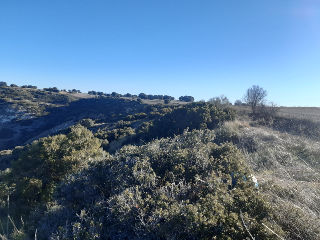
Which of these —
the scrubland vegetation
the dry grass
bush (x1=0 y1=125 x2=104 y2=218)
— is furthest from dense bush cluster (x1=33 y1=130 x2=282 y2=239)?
bush (x1=0 y1=125 x2=104 y2=218)

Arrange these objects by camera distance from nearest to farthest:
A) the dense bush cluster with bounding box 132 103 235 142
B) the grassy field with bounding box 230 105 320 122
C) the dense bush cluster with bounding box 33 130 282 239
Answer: the dense bush cluster with bounding box 33 130 282 239 → the dense bush cluster with bounding box 132 103 235 142 → the grassy field with bounding box 230 105 320 122

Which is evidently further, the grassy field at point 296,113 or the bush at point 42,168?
the grassy field at point 296,113

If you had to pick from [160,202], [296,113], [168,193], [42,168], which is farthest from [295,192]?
[296,113]

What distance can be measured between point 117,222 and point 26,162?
7.16 metres

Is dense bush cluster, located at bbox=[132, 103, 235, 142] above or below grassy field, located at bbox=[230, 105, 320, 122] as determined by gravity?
below

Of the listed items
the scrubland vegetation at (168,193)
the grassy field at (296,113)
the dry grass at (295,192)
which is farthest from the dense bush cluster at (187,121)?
the dry grass at (295,192)

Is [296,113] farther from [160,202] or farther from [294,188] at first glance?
[160,202]

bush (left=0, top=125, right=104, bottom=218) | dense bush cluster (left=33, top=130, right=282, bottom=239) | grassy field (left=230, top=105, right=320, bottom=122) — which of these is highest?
grassy field (left=230, top=105, right=320, bottom=122)

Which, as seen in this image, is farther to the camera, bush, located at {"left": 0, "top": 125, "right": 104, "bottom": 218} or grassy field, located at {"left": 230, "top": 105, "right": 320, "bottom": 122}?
grassy field, located at {"left": 230, "top": 105, "right": 320, "bottom": 122}

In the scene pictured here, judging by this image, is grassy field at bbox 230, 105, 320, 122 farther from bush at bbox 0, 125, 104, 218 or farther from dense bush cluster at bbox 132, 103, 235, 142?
bush at bbox 0, 125, 104, 218

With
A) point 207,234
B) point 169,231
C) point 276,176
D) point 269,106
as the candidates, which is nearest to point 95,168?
point 169,231

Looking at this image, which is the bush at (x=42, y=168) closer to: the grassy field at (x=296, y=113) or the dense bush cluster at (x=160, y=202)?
the dense bush cluster at (x=160, y=202)

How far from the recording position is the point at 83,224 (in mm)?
3002

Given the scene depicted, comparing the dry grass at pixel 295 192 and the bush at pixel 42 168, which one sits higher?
the dry grass at pixel 295 192
